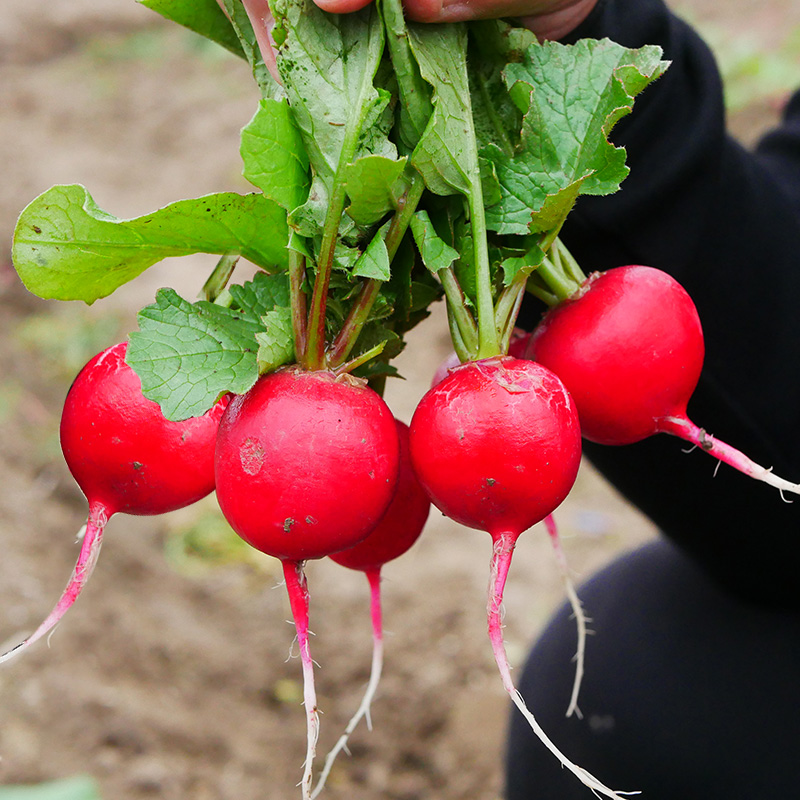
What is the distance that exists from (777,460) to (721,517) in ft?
0.33

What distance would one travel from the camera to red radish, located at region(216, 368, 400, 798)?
75 centimetres

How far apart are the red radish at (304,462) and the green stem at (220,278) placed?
0.14m

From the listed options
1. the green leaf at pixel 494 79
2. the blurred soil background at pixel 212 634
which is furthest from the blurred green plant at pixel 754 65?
the green leaf at pixel 494 79

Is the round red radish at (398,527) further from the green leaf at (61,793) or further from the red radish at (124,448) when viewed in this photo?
the green leaf at (61,793)

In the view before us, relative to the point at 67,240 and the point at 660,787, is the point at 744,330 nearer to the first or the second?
the point at 660,787

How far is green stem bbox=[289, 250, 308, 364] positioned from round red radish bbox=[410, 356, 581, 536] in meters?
0.11

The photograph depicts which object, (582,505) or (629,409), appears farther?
(582,505)

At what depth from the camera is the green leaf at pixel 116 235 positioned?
0.75 m

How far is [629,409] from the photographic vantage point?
845 millimetres

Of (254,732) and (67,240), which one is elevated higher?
(67,240)

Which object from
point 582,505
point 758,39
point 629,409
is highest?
point 629,409

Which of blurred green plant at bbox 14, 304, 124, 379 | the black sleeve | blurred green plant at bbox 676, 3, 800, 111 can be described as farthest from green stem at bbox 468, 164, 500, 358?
blurred green plant at bbox 676, 3, 800, 111

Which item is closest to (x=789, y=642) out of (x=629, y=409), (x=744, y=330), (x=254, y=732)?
(x=744, y=330)

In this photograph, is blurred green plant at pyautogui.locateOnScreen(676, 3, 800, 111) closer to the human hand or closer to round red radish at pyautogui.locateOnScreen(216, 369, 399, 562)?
the human hand
